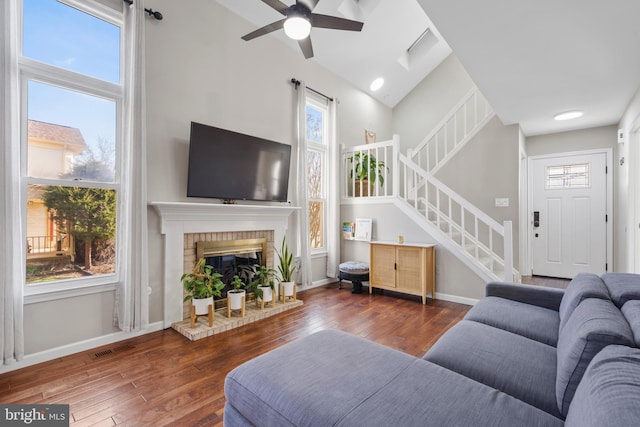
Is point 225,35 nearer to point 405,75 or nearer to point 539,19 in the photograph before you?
point 539,19

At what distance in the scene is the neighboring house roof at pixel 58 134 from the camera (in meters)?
2.44

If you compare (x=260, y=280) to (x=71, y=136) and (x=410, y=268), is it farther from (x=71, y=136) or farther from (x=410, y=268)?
(x=71, y=136)

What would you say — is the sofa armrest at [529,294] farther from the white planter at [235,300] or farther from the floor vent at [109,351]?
the floor vent at [109,351]

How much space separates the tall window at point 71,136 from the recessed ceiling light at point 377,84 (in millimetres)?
4103

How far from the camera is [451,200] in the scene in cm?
514

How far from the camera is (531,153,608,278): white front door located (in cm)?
485

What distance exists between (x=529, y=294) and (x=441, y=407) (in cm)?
169

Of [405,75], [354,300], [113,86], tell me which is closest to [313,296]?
[354,300]

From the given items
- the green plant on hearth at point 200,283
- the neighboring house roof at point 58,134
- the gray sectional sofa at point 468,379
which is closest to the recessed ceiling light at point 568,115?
the gray sectional sofa at point 468,379

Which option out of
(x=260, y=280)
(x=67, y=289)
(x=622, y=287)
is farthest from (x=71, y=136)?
(x=622, y=287)

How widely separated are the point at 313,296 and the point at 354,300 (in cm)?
57

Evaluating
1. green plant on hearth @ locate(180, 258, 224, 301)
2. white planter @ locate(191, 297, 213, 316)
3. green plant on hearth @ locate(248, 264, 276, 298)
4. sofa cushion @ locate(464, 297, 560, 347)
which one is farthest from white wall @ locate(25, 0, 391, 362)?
sofa cushion @ locate(464, 297, 560, 347)

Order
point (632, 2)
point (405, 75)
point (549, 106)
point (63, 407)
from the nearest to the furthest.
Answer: point (63, 407) < point (632, 2) < point (549, 106) < point (405, 75)

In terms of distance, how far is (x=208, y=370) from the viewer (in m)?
2.28
